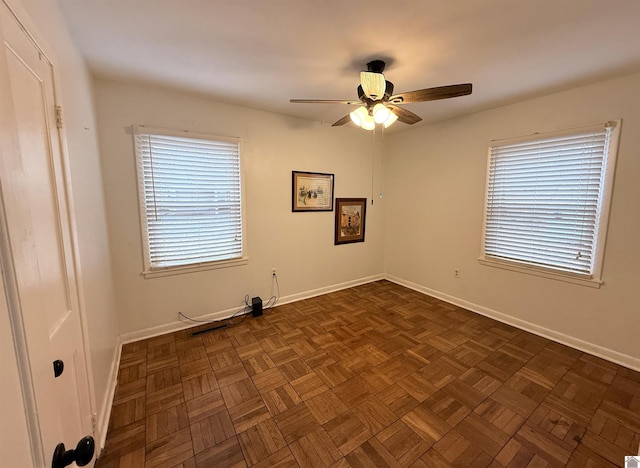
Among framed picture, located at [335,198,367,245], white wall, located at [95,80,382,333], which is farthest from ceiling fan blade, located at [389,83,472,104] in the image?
framed picture, located at [335,198,367,245]

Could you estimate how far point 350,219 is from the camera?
425 cm

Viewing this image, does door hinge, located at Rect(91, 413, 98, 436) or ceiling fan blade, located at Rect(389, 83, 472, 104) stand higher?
ceiling fan blade, located at Rect(389, 83, 472, 104)

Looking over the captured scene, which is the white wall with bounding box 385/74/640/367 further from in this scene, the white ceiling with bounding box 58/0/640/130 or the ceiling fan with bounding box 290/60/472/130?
the ceiling fan with bounding box 290/60/472/130

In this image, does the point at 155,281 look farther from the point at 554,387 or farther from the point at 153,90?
the point at 554,387

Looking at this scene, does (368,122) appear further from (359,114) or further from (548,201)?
(548,201)

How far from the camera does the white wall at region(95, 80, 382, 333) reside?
8.39ft

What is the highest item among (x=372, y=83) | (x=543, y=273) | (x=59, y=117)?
(x=372, y=83)

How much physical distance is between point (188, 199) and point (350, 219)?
2333 mm

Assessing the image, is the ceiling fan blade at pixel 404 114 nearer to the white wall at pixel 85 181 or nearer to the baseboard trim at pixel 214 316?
the white wall at pixel 85 181

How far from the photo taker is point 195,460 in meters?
1.55

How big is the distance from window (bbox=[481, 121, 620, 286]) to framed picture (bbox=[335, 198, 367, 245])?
1733mm

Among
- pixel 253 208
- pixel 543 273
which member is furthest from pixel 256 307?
pixel 543 273

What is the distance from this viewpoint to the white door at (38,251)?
516 millimetres

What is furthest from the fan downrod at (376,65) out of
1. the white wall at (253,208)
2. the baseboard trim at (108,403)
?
the baseboard trim at (108,403)
